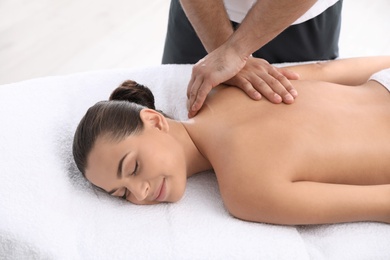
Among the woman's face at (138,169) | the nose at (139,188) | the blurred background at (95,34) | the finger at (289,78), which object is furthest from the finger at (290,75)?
the blurred background at (95,34)

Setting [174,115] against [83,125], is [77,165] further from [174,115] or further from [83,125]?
[174,115]

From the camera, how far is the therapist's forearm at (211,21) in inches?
69.4

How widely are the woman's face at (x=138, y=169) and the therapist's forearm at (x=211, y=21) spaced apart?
0.46m

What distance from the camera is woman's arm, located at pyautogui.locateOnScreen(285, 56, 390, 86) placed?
5.83ft

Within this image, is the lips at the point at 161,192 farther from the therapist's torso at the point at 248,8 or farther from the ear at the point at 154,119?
the therapist's torso at the point at 248,8

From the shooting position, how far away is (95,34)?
10.7 feet

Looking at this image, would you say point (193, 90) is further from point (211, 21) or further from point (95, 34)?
point (95, 34)

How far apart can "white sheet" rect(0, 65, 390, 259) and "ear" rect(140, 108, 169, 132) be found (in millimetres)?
190

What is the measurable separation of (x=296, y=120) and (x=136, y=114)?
45cm

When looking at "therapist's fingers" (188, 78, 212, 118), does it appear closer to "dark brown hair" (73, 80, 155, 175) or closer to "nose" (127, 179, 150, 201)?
"dark brown hair" (73, 80, 155, 175)

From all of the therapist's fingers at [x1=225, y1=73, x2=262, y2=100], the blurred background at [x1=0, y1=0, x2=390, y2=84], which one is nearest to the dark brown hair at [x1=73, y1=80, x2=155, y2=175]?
the therapist's fingers at [x1=225, y1=73, x2=262, y2=100]

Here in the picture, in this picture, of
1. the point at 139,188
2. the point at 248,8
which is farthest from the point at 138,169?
the point at 248,8

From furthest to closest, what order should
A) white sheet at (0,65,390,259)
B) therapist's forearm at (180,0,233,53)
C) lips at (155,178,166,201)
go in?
1. therapist's forearm at (180,0,233,53)
2. lips at (155,178,166,201)
3. white sheet at (0,65,390,259)

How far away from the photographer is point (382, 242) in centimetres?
137
